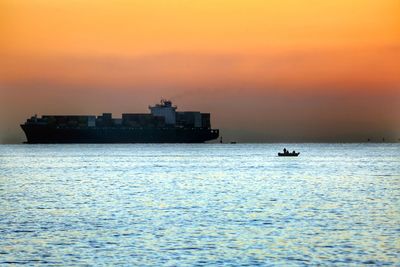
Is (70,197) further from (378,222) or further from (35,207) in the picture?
(378,222)

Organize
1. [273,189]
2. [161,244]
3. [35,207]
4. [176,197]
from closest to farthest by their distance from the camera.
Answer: [161,244], [35,207], [176,197], [273,189]

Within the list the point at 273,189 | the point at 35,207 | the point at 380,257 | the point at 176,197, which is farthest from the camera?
the point at 273,189

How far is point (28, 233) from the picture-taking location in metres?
34.2

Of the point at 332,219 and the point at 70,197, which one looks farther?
the point at 70,197

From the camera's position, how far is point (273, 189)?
6091 centimetres

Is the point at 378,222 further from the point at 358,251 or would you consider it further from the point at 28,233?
the point at 28,233

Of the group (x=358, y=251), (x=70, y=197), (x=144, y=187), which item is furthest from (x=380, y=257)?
(x=144, y=187)

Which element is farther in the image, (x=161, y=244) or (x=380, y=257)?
(x=161, y=244)

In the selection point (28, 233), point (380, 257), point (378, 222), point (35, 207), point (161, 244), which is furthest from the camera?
point (35, 207)

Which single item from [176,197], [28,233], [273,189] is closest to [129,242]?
[28,233]

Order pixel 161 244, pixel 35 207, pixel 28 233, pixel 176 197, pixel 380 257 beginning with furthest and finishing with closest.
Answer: pixel 176 197 < pixel 35 207 < pixel 28 233 < pixel 161 244 < pixel 380 257

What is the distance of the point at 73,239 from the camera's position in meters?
32.5

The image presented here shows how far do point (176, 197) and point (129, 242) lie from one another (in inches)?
843

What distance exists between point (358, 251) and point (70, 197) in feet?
89.5
